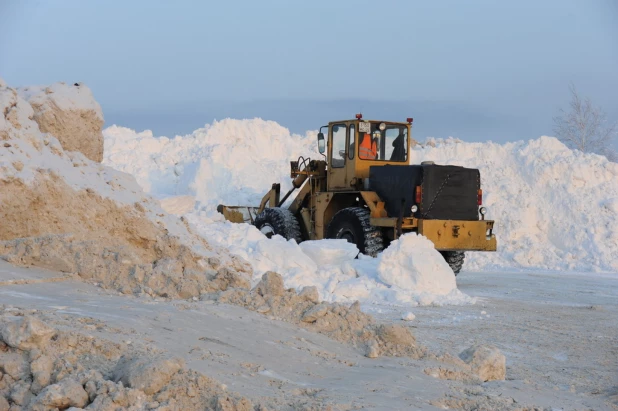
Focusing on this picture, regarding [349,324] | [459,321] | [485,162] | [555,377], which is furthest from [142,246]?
[485,162]

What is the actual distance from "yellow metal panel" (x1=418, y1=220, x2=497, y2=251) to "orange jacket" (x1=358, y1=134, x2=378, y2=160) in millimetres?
2191

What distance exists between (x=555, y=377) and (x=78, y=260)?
433cm

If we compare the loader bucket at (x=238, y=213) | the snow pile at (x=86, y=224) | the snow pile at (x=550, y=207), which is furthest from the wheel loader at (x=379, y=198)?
the snow pile at (x=550, y=207)

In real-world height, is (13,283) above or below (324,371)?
above

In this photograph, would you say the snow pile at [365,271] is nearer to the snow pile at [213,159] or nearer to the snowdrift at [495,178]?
the snowdrift at [495,178]

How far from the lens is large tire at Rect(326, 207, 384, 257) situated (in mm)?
13078

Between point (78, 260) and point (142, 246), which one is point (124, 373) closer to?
point (78, 260)

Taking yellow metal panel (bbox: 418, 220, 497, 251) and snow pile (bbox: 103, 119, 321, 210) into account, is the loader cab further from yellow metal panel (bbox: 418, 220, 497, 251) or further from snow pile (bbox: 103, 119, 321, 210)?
snow pile (bbox: 103, 119, 321, 210)

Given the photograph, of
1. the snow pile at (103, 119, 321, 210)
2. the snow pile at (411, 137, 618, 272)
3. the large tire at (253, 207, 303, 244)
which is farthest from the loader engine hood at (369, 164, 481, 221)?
the snow pile at (103, 119, 321, 210)

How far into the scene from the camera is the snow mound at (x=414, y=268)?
35.4 ft

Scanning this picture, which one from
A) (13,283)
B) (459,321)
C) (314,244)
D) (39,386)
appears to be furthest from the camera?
(314,244)

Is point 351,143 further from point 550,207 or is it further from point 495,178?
point 495,178

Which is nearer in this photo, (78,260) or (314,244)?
(78,260)

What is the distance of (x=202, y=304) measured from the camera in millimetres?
6496
